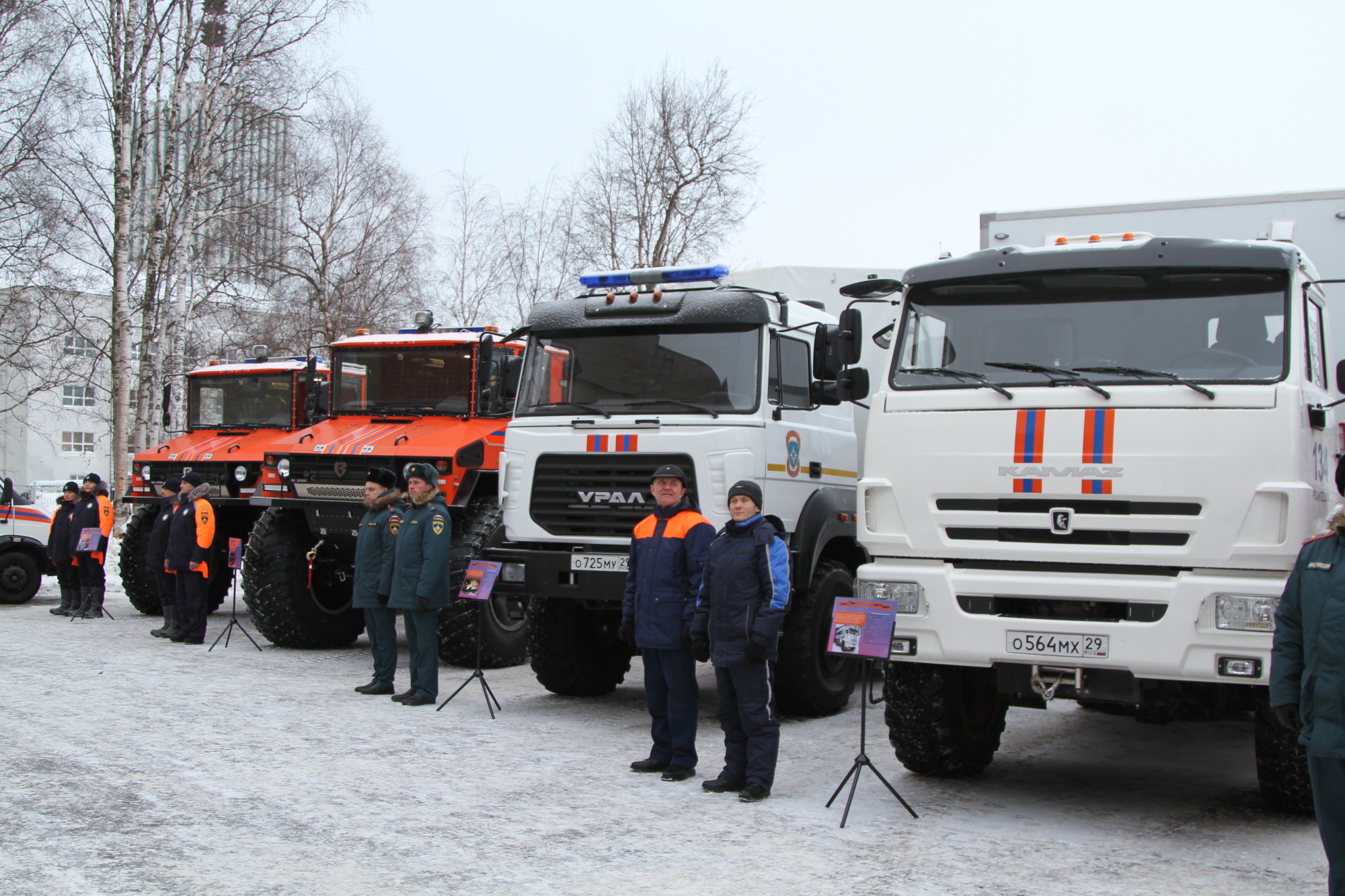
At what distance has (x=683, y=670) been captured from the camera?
23.7 ft

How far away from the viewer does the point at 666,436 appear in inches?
325

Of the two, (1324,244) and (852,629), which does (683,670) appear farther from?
(1324,244)

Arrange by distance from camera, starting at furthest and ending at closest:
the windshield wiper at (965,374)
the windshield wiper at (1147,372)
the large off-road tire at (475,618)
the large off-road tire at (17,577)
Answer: the large off-road tire at (17,577) → the large off-road tire at (475,618) → the windshield wiper at (965,374) → the windshield wiper at (1147,372)

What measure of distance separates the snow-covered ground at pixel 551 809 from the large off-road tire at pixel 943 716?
0.16 metres

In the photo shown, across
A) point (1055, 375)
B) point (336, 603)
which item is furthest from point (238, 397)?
point (1055, 375)

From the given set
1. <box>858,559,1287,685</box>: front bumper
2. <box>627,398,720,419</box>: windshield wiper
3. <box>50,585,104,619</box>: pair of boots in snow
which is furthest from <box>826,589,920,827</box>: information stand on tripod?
<box>50,585,104,619</box>: pair of boots in snow

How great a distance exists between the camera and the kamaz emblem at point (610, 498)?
8.37 metres

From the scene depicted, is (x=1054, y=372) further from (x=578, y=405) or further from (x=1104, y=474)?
(x=578, y=405)

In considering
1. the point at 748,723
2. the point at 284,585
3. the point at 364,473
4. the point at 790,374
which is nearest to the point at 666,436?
the point at 790,374

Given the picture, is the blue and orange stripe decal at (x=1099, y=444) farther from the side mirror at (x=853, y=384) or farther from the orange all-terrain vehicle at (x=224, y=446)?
the orange all-terrain vehicle at (x=224, y=446)

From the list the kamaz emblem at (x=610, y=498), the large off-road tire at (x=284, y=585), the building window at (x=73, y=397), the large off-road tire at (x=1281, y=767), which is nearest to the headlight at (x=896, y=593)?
the large off-road tire at (x=1281, y=767)

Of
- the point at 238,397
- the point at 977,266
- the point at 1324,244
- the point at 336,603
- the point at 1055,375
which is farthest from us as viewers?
the point at 238,397

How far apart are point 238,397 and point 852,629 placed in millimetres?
10547

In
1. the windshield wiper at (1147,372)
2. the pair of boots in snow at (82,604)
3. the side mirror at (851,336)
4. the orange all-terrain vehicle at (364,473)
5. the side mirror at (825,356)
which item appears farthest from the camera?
the pair of boots in snow at (82,604)
